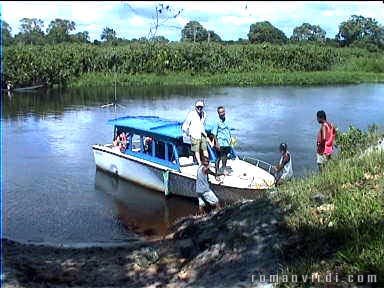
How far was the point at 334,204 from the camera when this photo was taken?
282 inches

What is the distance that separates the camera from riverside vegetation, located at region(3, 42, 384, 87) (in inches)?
2199

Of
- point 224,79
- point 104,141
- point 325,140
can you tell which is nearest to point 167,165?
point 325,140

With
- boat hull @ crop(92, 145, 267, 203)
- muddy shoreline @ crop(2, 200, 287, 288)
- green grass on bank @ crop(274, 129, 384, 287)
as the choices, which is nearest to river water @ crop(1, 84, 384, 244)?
boat hull @ crop(92, 145, 267, 203)

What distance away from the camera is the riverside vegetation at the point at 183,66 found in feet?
183

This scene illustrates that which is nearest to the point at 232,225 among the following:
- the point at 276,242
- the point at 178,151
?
the point at 276,242

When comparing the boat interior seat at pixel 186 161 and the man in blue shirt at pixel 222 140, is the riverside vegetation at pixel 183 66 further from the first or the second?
the man in blue shirt at pixel 222 140

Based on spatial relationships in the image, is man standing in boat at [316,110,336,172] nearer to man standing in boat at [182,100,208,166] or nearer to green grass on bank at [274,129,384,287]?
green grass on bank at [274,129,384,287]

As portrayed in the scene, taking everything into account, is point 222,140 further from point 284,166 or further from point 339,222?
point 339,222

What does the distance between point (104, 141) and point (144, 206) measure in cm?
985

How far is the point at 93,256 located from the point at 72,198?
693 cm

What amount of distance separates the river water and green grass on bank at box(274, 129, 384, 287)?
4749mm

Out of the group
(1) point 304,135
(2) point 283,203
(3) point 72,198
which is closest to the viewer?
(2) point 283,203

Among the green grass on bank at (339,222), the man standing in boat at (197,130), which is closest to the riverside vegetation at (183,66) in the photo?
the man standing in boat at (197,130)

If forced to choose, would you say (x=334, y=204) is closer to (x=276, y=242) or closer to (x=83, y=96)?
(x=276, y=242)
